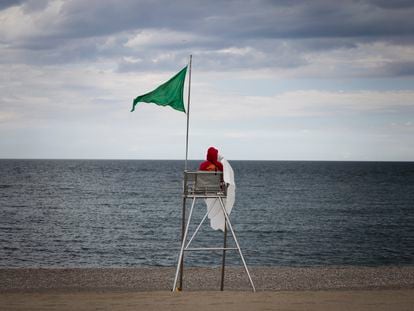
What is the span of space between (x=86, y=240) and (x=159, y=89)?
84.2ft

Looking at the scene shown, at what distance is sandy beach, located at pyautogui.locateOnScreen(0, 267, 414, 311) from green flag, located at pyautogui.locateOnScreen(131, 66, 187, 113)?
4.45m

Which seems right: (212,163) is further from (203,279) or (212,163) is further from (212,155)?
(203,279)

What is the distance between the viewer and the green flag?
15.1 meters

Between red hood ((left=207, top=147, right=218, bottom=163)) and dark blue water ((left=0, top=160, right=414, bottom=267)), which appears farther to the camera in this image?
dark blue water ((left=0, top=160, right=414, bottom=267))

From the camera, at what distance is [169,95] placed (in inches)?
595

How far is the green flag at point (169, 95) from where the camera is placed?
1508 centimetres

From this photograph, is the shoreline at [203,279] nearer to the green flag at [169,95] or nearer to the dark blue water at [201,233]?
the dark blue water at [201,233]

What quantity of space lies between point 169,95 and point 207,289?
729 cm

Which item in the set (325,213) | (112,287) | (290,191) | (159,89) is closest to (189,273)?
(112,287)

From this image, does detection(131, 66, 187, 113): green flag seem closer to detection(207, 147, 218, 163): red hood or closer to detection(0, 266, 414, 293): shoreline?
detection(207, 147, 218, 163): red hood

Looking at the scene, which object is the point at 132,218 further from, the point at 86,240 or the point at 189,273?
the point at 189,273

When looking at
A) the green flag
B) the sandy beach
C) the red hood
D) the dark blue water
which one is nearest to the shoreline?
the sandy beach

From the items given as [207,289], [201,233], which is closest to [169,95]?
[207,289]

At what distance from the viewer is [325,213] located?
57.2 meters
